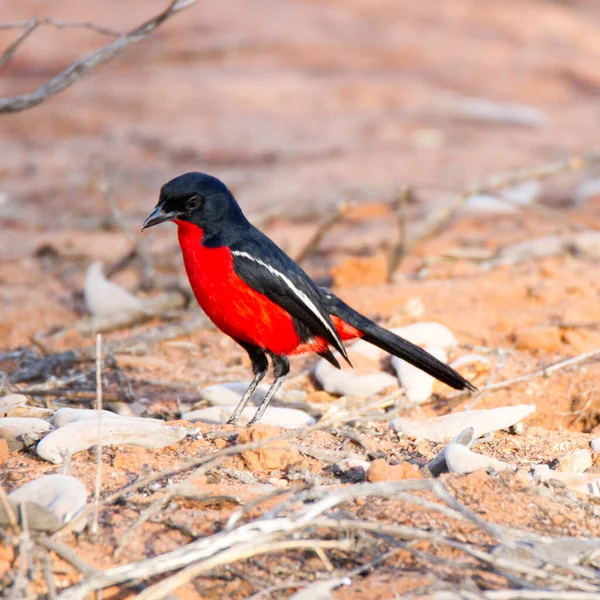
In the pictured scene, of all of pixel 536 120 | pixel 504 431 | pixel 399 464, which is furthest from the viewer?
pixel 536 120

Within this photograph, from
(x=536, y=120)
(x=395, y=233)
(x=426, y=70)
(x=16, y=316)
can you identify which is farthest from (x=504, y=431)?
(x=426, y=70)

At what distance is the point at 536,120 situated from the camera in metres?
13.0

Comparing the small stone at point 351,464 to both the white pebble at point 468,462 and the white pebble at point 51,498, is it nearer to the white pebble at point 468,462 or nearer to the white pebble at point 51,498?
the white pebble at point 468,462

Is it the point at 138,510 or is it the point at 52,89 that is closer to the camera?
the point at 138,510

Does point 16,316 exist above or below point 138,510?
below

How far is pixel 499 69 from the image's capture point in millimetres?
15898

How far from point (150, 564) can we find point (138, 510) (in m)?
0.49

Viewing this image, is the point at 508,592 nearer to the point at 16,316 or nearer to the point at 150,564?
the point at 150,564

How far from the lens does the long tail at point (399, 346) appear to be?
404 centimetres

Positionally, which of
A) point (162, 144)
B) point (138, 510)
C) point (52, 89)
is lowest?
point (162, 144)

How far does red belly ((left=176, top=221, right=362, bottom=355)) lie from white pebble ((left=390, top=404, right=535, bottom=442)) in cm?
68

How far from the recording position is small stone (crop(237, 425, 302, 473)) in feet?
10.6

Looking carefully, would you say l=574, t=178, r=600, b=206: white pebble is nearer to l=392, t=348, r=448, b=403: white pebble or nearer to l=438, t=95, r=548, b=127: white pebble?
l=438, t=95, r=548, b=127: white pebble

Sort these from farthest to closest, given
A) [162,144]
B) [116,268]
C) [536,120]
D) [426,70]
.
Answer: [426,70]
[536,120]
[162,144]
[116,268]
